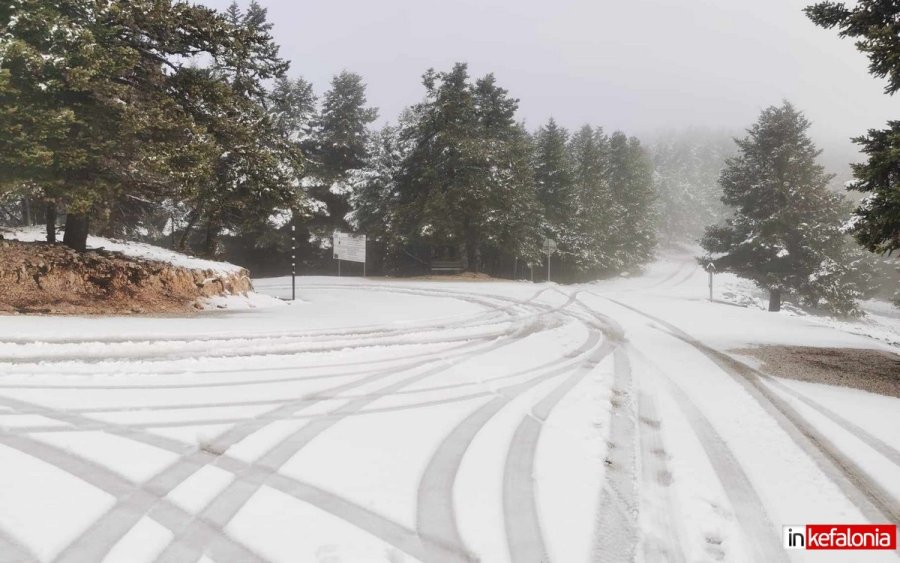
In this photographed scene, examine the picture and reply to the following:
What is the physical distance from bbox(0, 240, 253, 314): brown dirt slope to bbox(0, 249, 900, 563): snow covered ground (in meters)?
3.13

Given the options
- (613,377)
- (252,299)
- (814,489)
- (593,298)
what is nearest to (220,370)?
(613,377)

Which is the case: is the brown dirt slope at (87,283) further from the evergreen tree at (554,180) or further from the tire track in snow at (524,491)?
the evergreen tree at (554,180)

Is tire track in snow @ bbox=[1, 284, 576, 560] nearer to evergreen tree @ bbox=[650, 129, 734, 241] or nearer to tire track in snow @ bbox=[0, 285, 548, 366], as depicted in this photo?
tire track in snow @ bbox=[0, 285, 548, 366]

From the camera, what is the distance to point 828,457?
4086 mm

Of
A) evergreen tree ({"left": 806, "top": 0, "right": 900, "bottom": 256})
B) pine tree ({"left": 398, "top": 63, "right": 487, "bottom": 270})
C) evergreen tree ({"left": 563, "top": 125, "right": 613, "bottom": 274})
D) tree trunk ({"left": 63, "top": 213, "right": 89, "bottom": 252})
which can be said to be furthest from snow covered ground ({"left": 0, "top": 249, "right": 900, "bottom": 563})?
evergreen tree ({"left": 563, "top": 125, "right": 613, "bottom": 274})

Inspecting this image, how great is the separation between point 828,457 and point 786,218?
2876 centimetres

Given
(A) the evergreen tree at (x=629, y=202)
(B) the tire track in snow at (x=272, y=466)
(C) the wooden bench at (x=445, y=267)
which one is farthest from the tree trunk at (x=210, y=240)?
(A) the evergreen tree at (x=629, y=202)

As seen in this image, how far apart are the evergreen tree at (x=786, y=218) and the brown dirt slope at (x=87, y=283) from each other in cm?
2949

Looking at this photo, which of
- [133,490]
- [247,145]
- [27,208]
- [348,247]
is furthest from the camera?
[348,247]

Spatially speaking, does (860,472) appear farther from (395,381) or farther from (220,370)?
(220,370)

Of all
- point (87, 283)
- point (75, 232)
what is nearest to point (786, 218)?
point (87, 283)

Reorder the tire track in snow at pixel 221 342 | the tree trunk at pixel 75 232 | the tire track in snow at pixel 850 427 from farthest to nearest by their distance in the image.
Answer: the tree trunk at pixel 75 232 → the tire track in snow at pixel 221 342 → the tire track in snow at pixel 850 427

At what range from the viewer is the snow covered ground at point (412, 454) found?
104 inches

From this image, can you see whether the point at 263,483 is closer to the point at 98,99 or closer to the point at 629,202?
the point at 98,99
